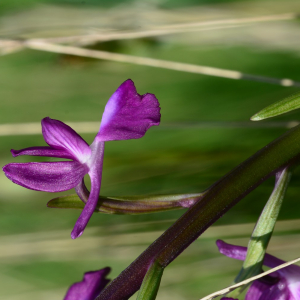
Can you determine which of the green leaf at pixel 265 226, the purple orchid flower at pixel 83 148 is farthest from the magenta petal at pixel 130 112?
the green leaf at pixel 265 226

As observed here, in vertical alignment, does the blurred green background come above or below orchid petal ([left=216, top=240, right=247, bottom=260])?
above

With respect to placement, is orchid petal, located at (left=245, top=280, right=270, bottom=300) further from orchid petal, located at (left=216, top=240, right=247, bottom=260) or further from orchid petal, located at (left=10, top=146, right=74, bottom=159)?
orchid petal, located at (left=10, top=146, right=74, bottom=159)

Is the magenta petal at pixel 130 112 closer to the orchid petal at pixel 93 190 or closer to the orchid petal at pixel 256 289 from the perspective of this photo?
the orchid petal at pixel 93 190

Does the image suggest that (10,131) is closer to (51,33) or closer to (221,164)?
(51,33)

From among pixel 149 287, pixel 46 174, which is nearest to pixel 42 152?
pixel 46 174

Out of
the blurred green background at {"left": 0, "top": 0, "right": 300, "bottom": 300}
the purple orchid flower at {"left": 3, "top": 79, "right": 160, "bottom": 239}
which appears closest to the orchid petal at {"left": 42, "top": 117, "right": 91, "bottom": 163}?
the purple orchid flower at {"left": 3, "top": 79, "right": 160, "bottom": 239}

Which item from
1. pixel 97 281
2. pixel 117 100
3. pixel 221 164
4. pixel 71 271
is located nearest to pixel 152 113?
pixel 117 100
